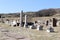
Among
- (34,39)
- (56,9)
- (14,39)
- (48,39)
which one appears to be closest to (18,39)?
(14,39)

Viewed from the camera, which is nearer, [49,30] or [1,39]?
[1,39]

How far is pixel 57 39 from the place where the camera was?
13.6 meters

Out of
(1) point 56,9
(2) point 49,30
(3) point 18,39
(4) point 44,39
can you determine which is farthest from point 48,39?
(1) point 56,9

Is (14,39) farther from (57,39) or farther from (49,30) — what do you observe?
(49,30)

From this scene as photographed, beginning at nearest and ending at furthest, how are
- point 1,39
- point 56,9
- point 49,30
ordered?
point 1,39
point 49,30
point 56,9

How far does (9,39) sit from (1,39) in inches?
22.2

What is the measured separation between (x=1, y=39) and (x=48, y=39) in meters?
3.36

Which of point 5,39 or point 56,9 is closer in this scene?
point 5,39

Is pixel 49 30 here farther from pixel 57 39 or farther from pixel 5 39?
pixel 5 39

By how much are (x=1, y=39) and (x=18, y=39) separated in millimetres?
1202

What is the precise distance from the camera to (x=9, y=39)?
13266 mm

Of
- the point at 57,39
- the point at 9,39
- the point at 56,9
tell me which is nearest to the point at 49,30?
the point at 57,39

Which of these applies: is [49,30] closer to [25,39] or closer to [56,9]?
[25,39]

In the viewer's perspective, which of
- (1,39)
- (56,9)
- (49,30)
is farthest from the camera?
(56,9)
